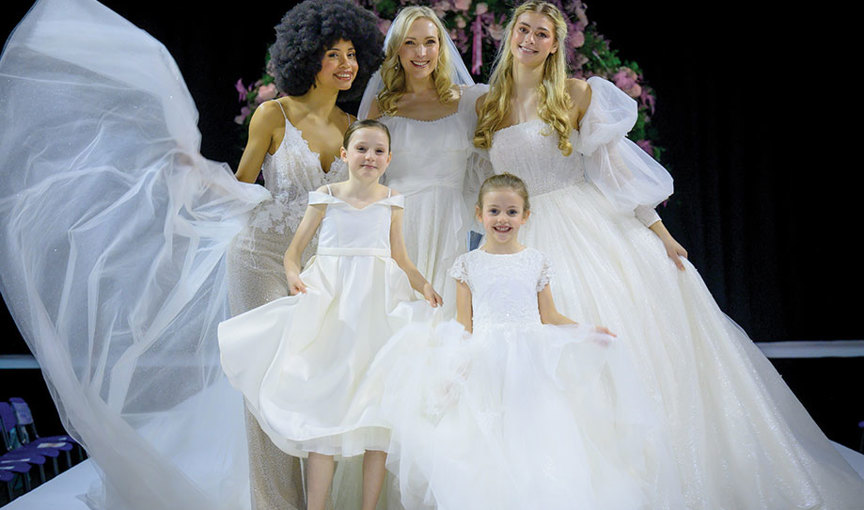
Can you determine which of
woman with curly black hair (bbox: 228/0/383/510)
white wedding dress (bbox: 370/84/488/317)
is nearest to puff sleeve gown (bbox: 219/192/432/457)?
woman with curly black hair (bbox: 228/0/383/510)

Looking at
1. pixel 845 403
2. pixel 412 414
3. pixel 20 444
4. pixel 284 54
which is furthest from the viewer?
pixel 845 403

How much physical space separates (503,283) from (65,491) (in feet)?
7.02

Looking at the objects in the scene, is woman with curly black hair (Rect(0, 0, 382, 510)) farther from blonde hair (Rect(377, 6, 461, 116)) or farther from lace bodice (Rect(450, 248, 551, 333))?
lace bodice (Rect(450, 248, 551, 333))

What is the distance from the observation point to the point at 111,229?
9.41ft

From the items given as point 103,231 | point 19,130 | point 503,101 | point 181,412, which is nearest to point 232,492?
point 181,412

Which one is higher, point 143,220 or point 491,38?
point 491,38

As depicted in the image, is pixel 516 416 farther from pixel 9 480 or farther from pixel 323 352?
pixel 9 480

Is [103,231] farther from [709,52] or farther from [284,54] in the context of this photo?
[709,52]

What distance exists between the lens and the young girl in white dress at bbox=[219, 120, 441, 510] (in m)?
2.53

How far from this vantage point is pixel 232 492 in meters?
3.14

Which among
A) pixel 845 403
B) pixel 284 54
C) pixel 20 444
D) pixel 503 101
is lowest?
pixel 845 403

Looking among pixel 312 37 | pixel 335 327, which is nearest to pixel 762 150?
pixel 312 37

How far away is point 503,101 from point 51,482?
2.52 m

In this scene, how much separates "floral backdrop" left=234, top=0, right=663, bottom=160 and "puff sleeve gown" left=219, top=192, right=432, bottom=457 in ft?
3.11
